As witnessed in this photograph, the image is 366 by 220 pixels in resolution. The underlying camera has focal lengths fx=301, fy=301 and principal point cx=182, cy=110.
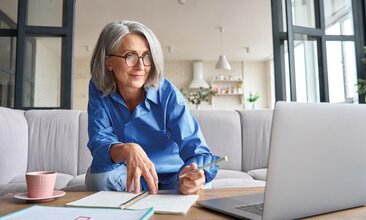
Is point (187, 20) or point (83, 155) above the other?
point (187, 20)

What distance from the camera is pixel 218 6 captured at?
15.4 feet

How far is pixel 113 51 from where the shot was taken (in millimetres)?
1047

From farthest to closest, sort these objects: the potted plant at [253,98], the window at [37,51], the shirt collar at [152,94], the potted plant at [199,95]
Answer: the potted plant at [253,98]
the potted plant at [199,95]
the window at [37,51]
the shirt collar at [152,94]

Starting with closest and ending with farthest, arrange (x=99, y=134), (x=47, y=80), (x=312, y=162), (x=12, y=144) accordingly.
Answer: (x=312, y=162) → (x=99, y=134) → (x=12, y=144) → (x=47, y=80)

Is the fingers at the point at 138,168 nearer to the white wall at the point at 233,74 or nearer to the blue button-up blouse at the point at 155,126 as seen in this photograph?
the blue button-up blouse at the point at 155,126

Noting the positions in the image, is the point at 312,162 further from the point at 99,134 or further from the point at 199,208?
the point at 99,134

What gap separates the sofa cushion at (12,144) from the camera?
1875 millimetres

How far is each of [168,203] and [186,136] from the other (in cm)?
36

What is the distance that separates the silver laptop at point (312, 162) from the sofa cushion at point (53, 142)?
1.85m

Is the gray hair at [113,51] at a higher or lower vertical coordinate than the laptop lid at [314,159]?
higher

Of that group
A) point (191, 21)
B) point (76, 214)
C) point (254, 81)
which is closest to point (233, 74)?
point (254, 81)

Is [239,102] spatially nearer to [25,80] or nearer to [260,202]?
[25,80]

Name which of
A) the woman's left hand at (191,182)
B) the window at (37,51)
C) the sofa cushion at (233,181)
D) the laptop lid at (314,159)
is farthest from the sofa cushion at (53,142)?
the laptop lid at (314,159)

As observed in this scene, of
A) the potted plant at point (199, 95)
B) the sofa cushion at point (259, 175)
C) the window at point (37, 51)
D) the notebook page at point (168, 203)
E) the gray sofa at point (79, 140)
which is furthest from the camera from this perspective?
the potted plant at point (199, 95)
